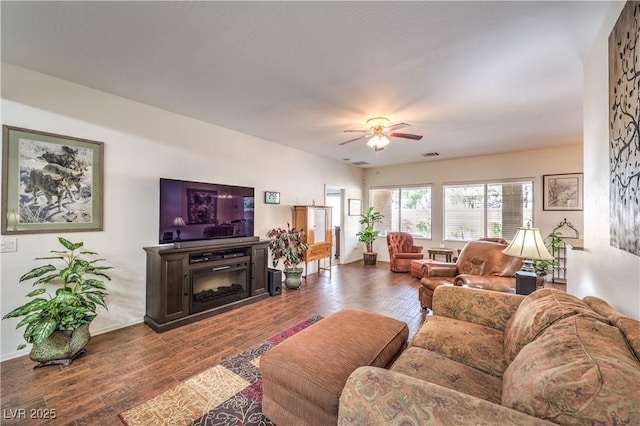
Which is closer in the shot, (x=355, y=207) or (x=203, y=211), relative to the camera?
(x=203, y=211)

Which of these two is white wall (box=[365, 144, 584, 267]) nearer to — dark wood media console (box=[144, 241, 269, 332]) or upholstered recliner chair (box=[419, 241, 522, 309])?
upholstered recliner chair (box=[419, 241, 522, 309])

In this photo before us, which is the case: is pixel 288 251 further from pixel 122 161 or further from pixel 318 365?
pixel 318 365

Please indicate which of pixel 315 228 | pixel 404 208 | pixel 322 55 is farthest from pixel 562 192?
pixel 322 55

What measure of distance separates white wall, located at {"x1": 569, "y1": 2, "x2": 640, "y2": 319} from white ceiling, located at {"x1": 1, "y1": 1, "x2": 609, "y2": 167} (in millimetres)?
257

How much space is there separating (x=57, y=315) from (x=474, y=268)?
15.1 ft

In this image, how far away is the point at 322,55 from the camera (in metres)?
2.19

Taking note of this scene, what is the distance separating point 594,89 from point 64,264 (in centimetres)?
500

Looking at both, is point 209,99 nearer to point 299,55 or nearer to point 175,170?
point 175,170

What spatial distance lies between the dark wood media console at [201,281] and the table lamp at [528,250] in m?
3.27

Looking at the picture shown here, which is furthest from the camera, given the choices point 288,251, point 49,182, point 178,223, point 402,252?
point 402,252

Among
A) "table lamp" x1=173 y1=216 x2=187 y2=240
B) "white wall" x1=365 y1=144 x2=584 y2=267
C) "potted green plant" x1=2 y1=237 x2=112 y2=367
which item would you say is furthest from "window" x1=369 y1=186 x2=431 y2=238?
"potted green plant" x1=2 y1=237 x2=112 y2=367

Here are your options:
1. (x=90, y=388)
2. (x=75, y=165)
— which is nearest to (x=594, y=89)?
(x=90, y=388)

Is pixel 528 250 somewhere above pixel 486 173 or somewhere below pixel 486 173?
below

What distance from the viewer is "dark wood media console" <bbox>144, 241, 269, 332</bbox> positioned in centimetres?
302
